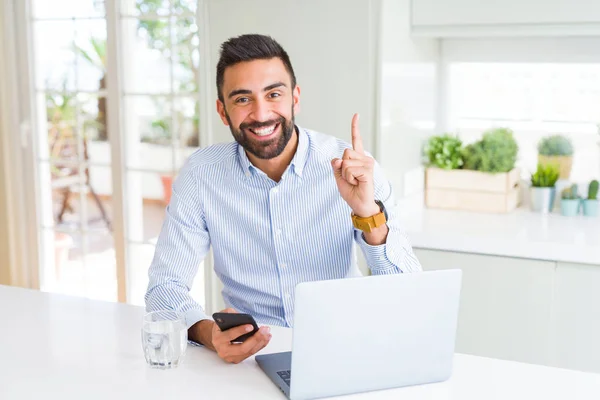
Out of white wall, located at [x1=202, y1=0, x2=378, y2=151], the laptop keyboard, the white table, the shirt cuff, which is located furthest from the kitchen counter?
the laptop keyboard

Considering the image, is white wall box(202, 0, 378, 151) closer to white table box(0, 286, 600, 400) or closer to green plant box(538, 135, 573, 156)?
green plant box(538, 135, 573, 156)

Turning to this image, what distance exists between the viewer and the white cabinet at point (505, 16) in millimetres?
2994

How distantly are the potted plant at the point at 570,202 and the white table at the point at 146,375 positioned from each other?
1.72 metres

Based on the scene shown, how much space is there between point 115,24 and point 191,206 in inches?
72.8

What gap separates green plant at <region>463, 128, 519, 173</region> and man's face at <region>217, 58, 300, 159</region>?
1.37 m

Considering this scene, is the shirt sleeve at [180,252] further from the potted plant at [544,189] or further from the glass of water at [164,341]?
the potted plant at [544,189]

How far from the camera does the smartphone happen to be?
5.81ft

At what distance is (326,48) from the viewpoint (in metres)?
3.17

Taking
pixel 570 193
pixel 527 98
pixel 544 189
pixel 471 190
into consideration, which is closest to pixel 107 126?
pixel 471 190

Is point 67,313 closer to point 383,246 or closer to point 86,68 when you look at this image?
point 383,246

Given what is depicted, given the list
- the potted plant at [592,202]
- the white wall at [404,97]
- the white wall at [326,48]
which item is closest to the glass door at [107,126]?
the white wall at [326,48]

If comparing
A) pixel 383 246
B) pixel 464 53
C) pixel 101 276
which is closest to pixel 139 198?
pixel 101 276

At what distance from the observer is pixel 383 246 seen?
206 cm

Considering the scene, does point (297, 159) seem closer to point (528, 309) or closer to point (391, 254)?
point (391, 254)
